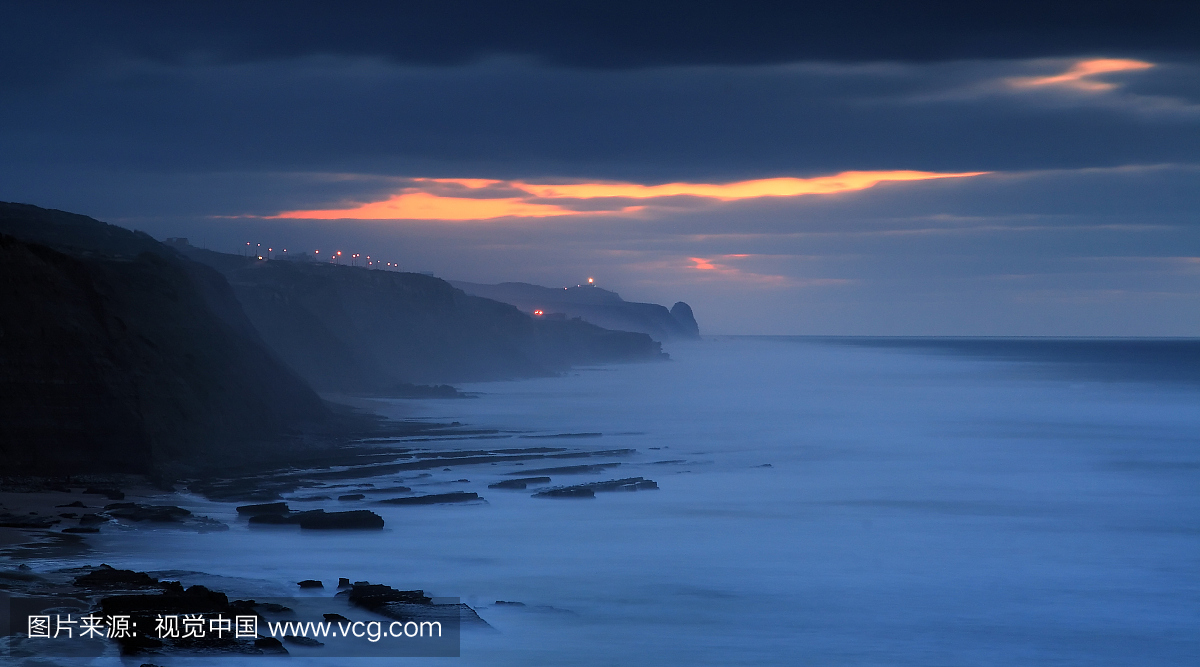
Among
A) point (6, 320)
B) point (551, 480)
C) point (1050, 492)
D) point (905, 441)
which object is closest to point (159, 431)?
point (6, 320)

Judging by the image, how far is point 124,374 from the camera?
27.6 meters

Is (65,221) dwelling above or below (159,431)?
above

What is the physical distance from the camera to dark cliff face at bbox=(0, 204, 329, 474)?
82.5ft

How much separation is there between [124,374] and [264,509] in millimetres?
7783

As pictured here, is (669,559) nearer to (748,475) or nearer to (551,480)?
(551,480)

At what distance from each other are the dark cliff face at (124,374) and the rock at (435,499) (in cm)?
665

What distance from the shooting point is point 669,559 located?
2122 cm

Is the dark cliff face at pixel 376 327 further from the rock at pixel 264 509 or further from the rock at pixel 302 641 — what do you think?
the rock at pixel 302 641

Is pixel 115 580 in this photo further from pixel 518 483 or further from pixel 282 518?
pixel 518 483

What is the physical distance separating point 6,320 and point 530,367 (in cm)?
8540

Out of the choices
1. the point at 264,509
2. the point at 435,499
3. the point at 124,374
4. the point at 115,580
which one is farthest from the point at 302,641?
the point at 124,374

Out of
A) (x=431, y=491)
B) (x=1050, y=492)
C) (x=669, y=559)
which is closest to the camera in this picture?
(x=669, y=559)

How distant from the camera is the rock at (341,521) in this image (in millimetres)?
21312

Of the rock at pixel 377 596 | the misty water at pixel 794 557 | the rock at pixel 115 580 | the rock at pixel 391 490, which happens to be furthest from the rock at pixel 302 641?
the rock at pixel 391 490
